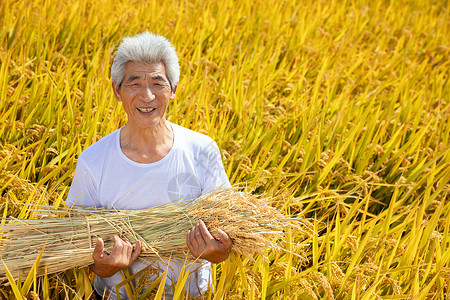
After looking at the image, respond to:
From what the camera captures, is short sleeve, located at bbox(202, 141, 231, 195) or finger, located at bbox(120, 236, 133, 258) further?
short sleeve, located at bbox(202, 141, 231, 195)

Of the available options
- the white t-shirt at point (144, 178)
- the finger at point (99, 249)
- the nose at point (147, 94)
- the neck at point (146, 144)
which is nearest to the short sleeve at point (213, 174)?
the white t-shirt at point (144, 178)

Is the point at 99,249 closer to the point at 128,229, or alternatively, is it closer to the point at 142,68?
the point at 128,229

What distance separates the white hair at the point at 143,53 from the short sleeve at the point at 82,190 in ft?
1.02

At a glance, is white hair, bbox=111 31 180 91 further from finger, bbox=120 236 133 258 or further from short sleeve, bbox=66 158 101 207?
finger, bbox=120 236 133 258

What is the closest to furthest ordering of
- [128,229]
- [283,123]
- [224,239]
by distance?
1. [224,239]
2. [128,229]
3. [283,123]

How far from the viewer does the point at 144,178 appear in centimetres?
169

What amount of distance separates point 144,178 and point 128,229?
0.17m

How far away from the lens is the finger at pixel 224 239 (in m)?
1.54

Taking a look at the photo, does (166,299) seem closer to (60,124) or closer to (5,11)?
(60,124)

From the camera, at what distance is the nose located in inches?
64.8

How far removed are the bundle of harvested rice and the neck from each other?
0.58ft

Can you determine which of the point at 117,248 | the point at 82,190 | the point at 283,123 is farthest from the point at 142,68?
the point at 283,123

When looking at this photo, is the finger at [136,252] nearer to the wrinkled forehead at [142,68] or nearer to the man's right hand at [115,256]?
the man's right hand at [115,256]

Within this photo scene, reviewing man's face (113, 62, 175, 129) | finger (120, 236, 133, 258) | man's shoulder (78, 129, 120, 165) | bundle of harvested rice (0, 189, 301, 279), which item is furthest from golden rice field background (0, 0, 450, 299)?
man's face (113, 62, 175, 129)
